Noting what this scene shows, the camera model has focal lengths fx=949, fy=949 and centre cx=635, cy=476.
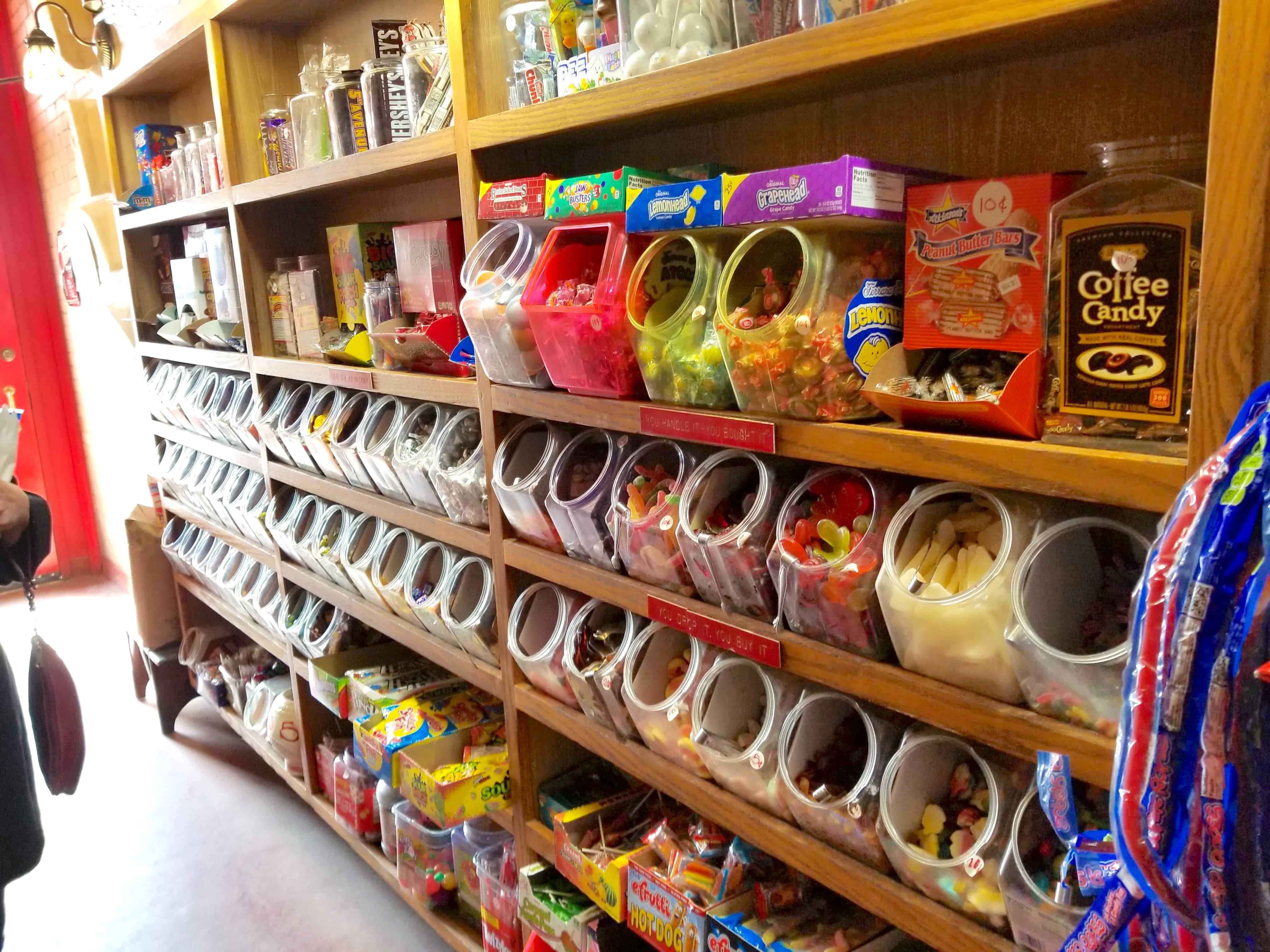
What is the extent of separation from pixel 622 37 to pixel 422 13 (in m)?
1.03

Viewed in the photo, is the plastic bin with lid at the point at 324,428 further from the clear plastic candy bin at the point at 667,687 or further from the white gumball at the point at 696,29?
the white gumball at the point at 696,29

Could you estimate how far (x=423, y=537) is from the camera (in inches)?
86.6

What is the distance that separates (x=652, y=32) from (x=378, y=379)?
1025 mm

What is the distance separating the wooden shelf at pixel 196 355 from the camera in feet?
8.83

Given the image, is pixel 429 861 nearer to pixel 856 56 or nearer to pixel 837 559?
pixel 837 559

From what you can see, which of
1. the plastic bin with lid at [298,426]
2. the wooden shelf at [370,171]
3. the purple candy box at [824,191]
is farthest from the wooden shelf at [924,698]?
the plastic bin with lid at [298,426]

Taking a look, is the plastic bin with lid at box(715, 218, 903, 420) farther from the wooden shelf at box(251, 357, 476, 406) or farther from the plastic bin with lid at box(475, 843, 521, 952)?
the plastic bin with lid at box(475, 843, 521, 952)

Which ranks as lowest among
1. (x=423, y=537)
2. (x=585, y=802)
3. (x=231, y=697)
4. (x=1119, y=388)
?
(x=231, y=697)

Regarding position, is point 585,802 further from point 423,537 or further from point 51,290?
point 51,290

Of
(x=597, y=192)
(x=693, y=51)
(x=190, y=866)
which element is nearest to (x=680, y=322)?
(x=597, y=192)

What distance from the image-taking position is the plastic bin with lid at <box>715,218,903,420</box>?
3.74 ft

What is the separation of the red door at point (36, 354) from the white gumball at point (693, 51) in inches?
198

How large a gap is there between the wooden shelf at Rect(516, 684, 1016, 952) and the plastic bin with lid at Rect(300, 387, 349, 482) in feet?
2.98

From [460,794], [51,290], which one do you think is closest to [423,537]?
[460,794]
